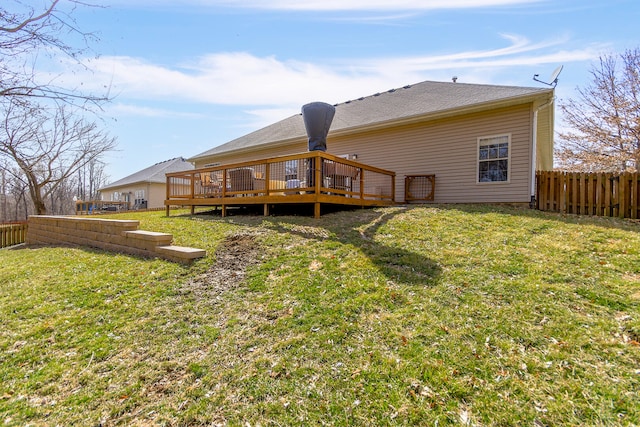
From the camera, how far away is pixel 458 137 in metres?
9.12

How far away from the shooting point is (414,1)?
23.7 feet

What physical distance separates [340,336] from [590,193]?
799cm

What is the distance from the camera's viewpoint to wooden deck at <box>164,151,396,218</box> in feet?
22.8

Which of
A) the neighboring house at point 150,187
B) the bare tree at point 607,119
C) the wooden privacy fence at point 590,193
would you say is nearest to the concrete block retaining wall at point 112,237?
the wooden privacy fence at point 590,193

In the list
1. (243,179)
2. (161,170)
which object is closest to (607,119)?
(243,179)

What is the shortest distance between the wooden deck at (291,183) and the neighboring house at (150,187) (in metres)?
13.8

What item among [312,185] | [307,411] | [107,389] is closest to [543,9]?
[312,185]

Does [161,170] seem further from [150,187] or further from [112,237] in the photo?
[112,237]

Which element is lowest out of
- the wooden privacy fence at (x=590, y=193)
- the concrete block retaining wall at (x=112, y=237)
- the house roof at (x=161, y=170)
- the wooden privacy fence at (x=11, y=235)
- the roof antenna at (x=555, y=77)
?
the wooden privacy fence at (x=11, y=235)

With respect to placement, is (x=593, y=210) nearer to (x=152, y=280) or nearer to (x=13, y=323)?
(x=152, y=280)

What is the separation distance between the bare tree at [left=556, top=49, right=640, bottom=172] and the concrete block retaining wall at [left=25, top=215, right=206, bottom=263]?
1812cm

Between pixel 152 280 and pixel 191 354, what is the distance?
2.00 metres

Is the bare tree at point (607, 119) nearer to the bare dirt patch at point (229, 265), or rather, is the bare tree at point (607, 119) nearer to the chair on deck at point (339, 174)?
the chair on deck at point (339, 174)

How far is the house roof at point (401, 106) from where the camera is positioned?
8.37 metres
